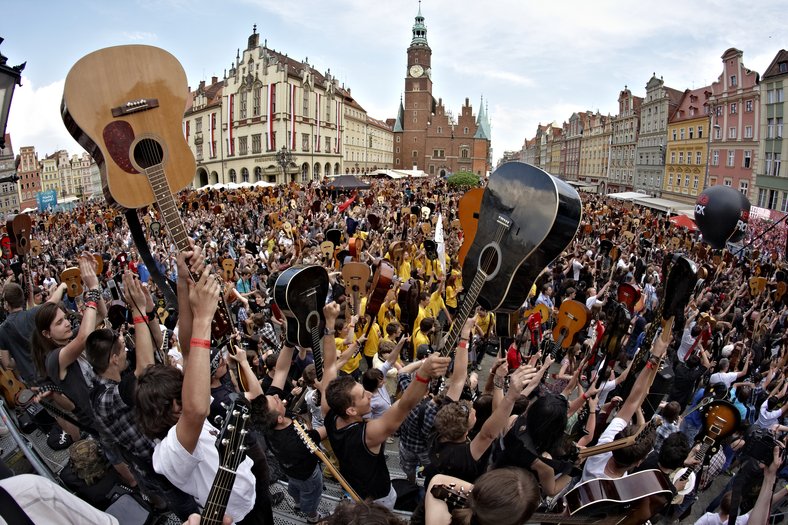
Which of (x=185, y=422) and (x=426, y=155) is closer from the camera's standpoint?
(x=185, y=422)

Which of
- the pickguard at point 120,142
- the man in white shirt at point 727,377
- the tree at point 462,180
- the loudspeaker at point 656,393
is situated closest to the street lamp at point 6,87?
the pickguard at point 120,142

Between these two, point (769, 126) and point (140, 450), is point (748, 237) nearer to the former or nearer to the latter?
point (769, 126)

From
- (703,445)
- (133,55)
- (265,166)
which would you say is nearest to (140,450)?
(133,55)

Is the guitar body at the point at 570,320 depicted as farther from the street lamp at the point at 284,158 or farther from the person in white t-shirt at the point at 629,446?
the street lamp at the point at 284,158

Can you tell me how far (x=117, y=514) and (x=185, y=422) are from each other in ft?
3.98

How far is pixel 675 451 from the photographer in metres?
3.40

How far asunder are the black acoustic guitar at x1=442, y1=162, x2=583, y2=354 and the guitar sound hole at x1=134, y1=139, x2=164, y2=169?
209cm

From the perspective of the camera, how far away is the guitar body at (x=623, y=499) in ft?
7.52

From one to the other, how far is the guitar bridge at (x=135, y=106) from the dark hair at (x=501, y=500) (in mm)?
2807

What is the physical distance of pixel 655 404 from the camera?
592 centimetres

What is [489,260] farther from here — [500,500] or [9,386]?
[9,386]

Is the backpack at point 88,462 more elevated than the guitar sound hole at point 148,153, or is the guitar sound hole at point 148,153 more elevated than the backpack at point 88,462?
the guitar sound hole at point 148,153

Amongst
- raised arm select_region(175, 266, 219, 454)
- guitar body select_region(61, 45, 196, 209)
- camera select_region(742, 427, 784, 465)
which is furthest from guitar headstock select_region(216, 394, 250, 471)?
camera select_region(742, 427, 784, 465)

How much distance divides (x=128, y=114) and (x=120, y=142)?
0.58 ft
